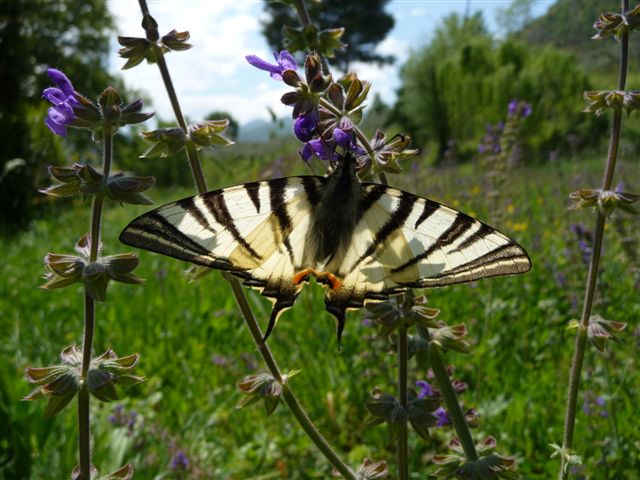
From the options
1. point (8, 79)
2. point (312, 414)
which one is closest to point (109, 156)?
point (312, 414)

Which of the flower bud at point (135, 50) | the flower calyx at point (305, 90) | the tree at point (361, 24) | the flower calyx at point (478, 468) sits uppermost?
the tree at point (361, 24)

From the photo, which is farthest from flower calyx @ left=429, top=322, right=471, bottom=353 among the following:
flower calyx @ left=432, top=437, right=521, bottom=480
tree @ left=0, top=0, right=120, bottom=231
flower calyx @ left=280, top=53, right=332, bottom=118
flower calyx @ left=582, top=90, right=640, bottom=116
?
tree @ left=0, top=0, right=120, bottom=231

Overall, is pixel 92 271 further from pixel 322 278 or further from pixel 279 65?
pixel 279 65

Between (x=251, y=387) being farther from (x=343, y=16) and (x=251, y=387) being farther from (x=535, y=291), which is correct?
(x=343, y=16)

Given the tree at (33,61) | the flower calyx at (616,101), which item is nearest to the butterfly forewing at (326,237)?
the flower calyx at (616,101)

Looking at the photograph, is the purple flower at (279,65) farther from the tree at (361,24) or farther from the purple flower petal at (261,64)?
the tree at (361,24)

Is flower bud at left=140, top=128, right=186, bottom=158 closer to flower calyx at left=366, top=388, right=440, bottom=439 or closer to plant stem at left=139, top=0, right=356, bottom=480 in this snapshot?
plant stem at left=139, top=0, right=356, bottom=480

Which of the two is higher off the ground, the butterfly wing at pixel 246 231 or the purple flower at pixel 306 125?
the purple flower at pixel 306 125
